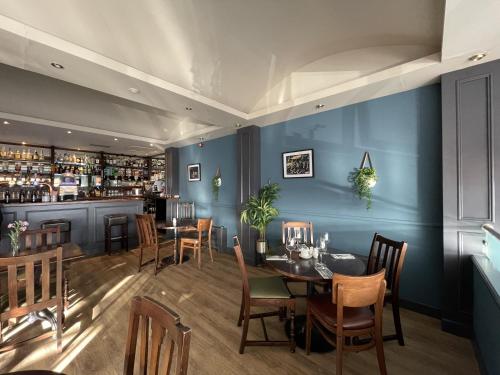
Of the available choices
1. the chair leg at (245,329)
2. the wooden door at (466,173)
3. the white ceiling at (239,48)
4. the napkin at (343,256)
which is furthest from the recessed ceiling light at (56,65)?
the wooden door at (466,173)

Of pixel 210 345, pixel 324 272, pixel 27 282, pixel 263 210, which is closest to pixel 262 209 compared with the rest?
pixel 263 210

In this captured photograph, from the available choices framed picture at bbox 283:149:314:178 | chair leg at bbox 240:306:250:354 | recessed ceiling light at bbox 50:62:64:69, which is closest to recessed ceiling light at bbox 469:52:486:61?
framed picture at bbox 283:149:314:178

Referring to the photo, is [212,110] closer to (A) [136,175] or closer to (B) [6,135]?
(B) [6,135]

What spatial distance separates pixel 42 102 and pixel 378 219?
574cm

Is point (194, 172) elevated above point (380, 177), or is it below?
above

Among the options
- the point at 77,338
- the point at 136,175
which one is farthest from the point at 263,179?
the point at 136,175

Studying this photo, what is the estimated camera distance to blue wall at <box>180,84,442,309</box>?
8.23ft

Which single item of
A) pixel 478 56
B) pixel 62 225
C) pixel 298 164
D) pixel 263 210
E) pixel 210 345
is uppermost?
pixel 478 56

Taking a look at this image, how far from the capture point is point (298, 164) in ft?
12.2

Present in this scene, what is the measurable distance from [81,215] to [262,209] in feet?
12.0

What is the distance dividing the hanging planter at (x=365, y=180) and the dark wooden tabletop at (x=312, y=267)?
3.48ft

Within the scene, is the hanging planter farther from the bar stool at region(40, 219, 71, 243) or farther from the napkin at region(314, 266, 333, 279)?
the bar stool at region(40, 219, 71, 243)

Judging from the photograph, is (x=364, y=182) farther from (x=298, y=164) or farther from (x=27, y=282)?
(x=27, y=282)

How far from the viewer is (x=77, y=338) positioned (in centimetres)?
204
